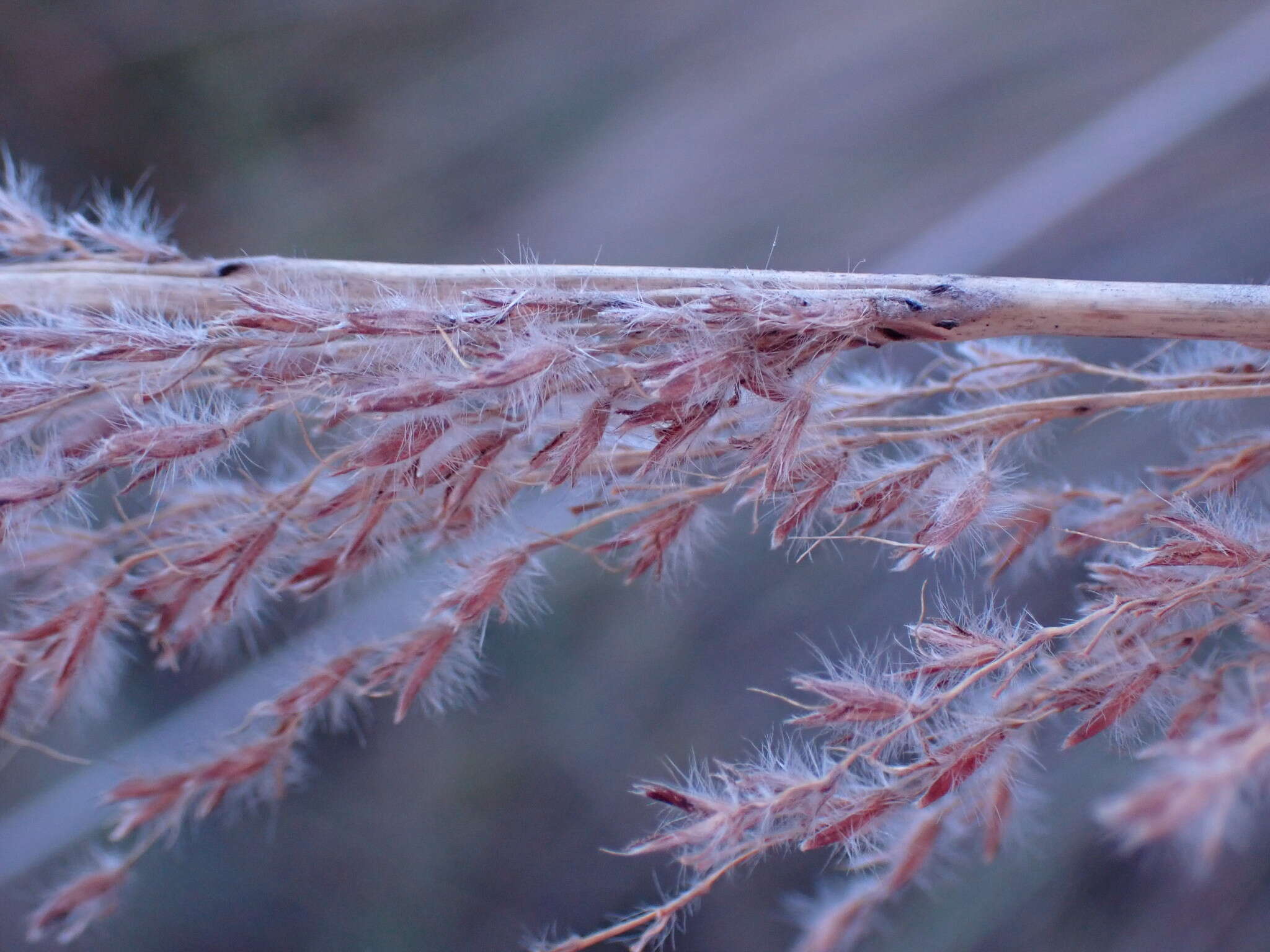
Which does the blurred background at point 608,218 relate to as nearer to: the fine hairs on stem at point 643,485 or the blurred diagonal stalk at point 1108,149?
the blurred diagonal stalk at point 1108,149

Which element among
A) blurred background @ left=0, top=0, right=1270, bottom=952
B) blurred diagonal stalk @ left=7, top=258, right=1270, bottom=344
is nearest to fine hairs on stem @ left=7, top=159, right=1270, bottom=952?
blurred diagonal stalk @ left=7, top=258, right=1270, bottom=344

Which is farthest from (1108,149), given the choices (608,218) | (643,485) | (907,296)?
(643,485)

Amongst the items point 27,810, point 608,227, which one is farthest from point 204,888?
point 608,227

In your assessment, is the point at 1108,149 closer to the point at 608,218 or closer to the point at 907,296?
the point at 608,218

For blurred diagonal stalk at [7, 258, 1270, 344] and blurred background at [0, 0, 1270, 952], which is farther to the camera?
blurred background at [0, 0, 1270, 952]

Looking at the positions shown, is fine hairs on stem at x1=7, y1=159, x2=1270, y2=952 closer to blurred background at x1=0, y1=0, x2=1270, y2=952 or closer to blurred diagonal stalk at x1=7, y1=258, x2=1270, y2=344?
blurred diagonal stalk at x1=7, y1=258, x2=1270, y2=344
